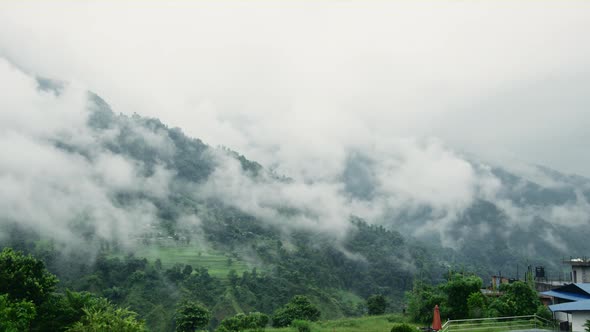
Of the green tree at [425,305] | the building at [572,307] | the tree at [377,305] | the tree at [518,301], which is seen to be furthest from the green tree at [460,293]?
the tree at [377,305]

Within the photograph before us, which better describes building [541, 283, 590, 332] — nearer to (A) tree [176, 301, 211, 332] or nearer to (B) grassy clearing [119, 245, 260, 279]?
(A) tree [176, 301, 211, 332]

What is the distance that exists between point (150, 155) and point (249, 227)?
58245mm

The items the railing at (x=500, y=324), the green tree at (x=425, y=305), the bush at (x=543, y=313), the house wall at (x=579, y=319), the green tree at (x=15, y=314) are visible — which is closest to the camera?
the green tree at (x=15, y=314)

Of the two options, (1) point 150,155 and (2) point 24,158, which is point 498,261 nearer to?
(1) point 150,155

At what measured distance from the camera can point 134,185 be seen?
5851 inches

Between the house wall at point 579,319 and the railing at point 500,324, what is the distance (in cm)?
202

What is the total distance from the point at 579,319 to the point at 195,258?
9491 cm

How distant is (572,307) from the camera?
24844 mm

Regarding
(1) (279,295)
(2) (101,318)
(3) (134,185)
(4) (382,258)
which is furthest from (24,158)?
(2) (101,318)

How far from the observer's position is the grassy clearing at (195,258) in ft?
334

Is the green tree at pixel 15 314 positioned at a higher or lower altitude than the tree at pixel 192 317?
higher

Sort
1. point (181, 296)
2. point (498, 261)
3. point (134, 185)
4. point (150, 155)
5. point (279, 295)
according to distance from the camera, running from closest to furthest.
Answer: point (181, 296) → point (279, 295) → point (134, 185) → point (150, 155) → point (498, 261)

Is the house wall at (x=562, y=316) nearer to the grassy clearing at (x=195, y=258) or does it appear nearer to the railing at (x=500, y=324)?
the railing at (x=500, y=324)

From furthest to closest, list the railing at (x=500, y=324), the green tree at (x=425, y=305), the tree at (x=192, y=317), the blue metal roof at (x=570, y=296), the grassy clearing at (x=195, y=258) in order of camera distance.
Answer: the grassy clearing at (x=195, y=258), the tree at (x=192, y=317), the green tree at (x=425, y=305), the blue metal roof at (x=570, y=296), the railing at (x=500, y=324)
